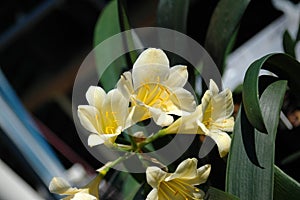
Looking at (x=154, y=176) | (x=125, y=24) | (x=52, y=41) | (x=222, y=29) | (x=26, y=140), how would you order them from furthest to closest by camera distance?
(x=52, y=41), (x=26, y=140), (x=222, y=29), (x=125, y=24), (x=154, y=176)

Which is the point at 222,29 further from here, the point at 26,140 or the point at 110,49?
Answer: the point at 26,140

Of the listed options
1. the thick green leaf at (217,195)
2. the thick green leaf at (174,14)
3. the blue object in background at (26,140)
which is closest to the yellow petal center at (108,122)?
the thick green leaf at (217,195)

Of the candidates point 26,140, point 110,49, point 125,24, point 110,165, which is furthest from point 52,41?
point 110,165

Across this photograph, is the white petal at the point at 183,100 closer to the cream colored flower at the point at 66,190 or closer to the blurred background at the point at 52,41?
the cream colored flower at the point at 66,190

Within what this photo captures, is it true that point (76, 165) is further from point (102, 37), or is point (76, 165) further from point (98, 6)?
point (98, 6)

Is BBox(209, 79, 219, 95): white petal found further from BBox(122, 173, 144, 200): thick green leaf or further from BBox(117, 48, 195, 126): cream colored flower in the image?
BBox(122, 173, 144, 200): thick green leaf

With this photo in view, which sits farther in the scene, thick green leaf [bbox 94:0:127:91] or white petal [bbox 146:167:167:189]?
thick green leaf [bbox 94:0:127:91]

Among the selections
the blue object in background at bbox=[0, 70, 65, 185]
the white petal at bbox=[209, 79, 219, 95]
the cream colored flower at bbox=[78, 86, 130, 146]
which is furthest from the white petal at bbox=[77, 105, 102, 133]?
the blue object in background at bbox=[0, 70, 65, 185]
